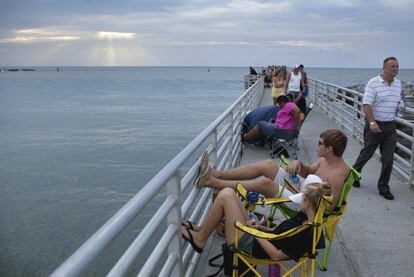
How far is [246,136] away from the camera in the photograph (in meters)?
8.74

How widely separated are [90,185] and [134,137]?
1066cm

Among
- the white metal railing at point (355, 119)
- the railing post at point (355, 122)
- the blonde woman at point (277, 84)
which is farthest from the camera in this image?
the blonde woman at point (277, 84)

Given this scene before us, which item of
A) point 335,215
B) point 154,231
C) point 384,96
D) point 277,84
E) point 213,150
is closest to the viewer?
point 154,231

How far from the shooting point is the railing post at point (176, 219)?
307 cm

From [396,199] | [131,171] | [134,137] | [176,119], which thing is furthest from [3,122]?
[396,199]

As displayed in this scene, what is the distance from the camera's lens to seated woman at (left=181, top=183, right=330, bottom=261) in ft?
10.2

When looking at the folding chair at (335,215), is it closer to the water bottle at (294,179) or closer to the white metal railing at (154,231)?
the water bottle at (294,179)

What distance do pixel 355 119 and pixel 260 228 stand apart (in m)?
7.45

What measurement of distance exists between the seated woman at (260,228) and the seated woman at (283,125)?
4564 millimetres

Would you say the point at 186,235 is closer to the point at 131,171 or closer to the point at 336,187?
the point at 336,187

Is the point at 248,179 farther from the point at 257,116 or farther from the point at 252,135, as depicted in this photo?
the point at 257,116

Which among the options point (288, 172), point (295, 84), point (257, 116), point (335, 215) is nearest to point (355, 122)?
point (257, 116)

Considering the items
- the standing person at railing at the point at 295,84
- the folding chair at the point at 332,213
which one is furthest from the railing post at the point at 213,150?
the standing person at railing at the point at 295,84

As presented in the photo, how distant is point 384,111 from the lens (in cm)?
584
